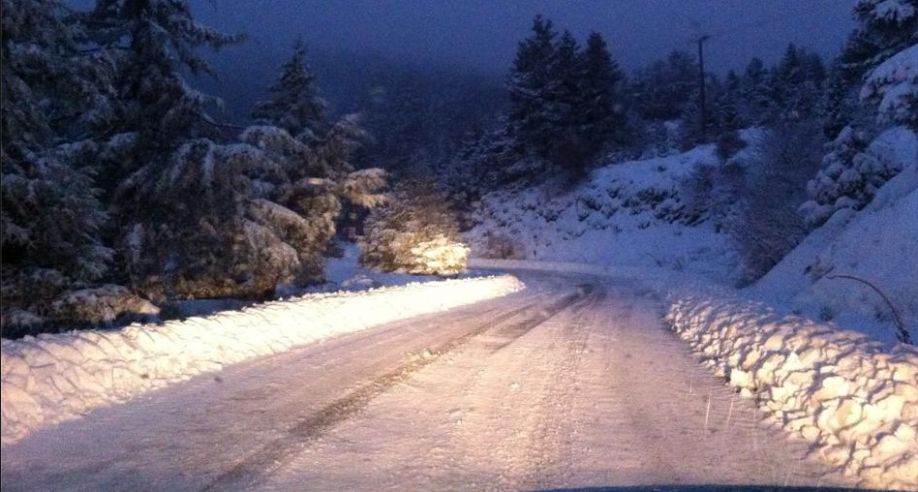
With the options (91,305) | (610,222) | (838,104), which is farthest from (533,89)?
(91,305)

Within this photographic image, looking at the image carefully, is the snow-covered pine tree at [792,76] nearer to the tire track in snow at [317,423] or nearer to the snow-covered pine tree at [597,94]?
the snow-covered pine tree at [597,94]

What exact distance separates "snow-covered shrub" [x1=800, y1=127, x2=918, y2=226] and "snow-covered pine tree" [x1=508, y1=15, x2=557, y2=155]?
34619mm

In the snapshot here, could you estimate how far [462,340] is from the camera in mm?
13430

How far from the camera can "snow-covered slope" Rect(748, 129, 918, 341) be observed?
17.0 meters

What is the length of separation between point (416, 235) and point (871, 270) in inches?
801

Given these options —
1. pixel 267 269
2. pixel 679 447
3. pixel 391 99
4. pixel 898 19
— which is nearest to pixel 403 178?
pixel 267 269

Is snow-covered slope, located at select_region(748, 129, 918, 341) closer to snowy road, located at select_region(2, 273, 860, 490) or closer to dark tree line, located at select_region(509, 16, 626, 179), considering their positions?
snowy road, located at select_region(2, 273, 860, 490)

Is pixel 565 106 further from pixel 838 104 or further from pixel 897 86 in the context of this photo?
A: pixel 897 86

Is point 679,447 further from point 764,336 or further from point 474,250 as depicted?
point 474,250

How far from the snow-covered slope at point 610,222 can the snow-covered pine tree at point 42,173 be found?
44700mm

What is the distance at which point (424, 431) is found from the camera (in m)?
7.13

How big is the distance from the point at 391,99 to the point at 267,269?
3948 inches

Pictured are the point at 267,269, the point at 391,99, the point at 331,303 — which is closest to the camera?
the point at 331,303

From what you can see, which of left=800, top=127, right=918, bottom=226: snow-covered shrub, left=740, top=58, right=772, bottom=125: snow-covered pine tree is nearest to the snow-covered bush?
left=800, top=127, right=918, bottom=226: snow-covered shrub
